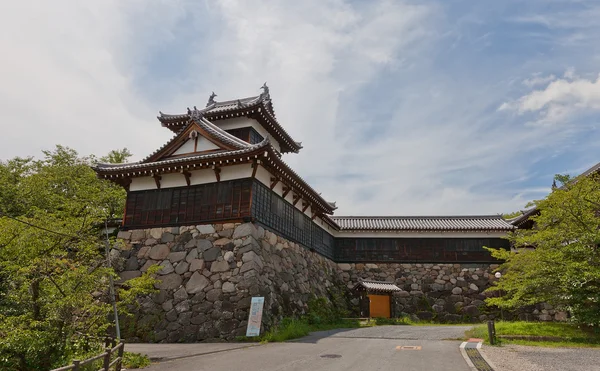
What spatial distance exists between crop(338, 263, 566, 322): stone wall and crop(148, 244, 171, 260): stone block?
52.9 feet

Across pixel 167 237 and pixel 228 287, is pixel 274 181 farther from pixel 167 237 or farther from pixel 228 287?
pixel 167 237

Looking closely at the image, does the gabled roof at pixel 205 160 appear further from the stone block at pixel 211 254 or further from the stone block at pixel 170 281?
the stone block at pixel 170 281

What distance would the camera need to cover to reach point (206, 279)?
17.7 metres

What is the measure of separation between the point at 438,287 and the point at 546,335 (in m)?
15.0

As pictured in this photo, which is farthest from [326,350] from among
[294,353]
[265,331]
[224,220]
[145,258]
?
[145,258]

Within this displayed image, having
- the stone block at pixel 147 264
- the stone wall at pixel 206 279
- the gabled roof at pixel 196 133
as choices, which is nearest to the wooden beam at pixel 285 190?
the stone wall at pixel 206 279

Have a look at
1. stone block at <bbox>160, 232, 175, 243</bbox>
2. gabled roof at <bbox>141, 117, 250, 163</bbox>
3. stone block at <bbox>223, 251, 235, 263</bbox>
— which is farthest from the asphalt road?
gabled roof at <bbox>141, 117, 250, 163</bbox>

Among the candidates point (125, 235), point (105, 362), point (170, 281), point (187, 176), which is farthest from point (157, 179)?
point (105, 362)

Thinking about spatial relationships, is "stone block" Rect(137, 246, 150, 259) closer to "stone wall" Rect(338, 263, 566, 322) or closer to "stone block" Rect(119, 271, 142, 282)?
"stone block" Rect(119, 271, 142, 282)

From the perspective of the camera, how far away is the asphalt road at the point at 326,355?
1044 cm

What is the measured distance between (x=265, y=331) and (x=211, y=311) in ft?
8.59

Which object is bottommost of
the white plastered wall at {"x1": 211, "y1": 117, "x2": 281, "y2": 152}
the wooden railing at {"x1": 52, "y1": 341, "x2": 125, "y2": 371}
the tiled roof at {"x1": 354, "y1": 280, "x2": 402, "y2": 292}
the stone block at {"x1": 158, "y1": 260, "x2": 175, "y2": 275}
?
the wooden railing at {"x1": 52, "y1": 341, "x2": 125, "y2": 371}

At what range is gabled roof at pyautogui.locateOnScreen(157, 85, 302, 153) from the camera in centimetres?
2416

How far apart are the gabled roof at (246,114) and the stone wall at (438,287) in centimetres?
1193
